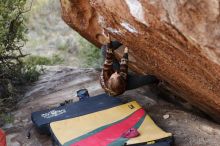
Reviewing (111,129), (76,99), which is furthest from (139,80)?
(76,99)

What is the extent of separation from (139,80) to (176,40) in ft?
5.91

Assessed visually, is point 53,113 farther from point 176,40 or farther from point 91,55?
point 91,55

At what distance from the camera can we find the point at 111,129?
16.6 feet

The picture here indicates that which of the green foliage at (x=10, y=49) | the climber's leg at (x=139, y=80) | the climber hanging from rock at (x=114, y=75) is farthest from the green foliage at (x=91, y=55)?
the climber hanging from rock at (x=114, y=75)

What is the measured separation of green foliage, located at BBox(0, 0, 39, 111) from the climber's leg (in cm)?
180

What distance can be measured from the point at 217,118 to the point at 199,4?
2.51 m

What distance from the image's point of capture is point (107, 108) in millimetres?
5547

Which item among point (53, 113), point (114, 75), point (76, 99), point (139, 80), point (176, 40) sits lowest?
point (76, 99)

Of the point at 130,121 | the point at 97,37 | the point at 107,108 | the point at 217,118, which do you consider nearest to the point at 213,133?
the point at 217,118

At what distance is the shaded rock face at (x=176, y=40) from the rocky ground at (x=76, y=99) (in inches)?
10.1

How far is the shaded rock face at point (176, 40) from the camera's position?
3.48 m

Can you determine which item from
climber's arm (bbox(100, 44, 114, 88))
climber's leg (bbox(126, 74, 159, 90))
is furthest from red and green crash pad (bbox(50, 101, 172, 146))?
climber's arm (bbox(100, 44, 114, 88))

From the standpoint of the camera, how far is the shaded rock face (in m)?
3.48

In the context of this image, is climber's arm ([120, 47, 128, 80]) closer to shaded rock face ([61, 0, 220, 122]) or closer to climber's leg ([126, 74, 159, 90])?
shaded rock face ([61, 0, 220, 122])
